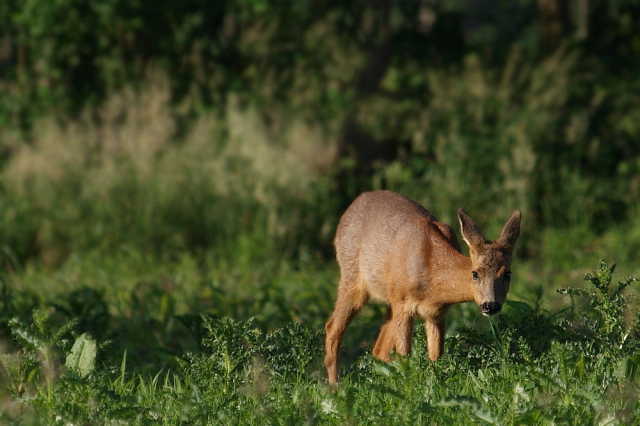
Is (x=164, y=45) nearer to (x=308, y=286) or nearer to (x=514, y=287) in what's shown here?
(x=308, y=286)

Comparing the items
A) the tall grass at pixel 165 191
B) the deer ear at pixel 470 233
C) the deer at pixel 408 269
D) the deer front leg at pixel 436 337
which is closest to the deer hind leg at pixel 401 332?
the deer at pixel 408 269

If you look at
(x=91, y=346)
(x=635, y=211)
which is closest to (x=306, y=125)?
(x=635, y=211)

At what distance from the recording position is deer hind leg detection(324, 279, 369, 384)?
5.25 meters

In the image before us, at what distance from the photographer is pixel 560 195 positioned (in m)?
10.6

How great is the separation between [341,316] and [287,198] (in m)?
5.07

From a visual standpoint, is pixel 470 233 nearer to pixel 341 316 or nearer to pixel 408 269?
pixel 408 269

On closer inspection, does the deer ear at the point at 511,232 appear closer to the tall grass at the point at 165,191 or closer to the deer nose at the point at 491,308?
the deer nose at the point at 491,308

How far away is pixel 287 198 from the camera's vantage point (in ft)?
33.7

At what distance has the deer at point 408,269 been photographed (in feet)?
15.0

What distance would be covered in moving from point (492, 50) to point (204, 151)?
4367 millimetres

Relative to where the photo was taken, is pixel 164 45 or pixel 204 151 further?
pixel 164 45

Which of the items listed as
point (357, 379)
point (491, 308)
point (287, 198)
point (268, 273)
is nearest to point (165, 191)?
point (287, 198)

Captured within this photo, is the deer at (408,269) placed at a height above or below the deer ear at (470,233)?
below

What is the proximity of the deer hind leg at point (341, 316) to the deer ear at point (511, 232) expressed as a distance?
3.05ft
